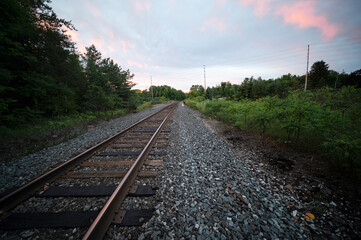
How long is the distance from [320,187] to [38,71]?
14336 mm

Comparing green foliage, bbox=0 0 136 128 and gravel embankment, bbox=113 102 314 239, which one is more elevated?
green foliage, bbox=0 0 136 128

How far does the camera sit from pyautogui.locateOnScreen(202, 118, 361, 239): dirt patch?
1.83 meters

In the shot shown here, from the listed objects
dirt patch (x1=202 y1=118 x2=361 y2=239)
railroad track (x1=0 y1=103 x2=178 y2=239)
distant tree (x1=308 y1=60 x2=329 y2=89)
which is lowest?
dirt patch (x1=202 y1=118 x2=361 y2=239)

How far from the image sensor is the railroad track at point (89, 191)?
176 centimetres

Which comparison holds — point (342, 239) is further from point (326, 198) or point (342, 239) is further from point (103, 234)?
point (103, 234)

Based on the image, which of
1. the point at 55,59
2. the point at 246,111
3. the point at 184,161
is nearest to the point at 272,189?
the point at 184,161

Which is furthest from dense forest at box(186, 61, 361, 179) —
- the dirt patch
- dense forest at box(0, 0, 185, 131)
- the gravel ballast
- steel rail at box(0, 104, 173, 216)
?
dense forest at box(0, 0, 185, 131)

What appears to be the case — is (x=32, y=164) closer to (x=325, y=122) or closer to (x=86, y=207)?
(x=86, y=207)

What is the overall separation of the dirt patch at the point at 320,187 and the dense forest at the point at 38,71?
987 cm

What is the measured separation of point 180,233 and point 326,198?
2834mm

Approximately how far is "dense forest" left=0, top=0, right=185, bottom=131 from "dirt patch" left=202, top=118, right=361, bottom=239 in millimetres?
9874

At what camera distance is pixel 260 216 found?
1.92 meters

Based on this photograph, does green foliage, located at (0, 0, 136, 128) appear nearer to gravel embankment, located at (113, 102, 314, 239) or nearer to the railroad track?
the railroad track

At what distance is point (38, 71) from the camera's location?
8.08 meters
